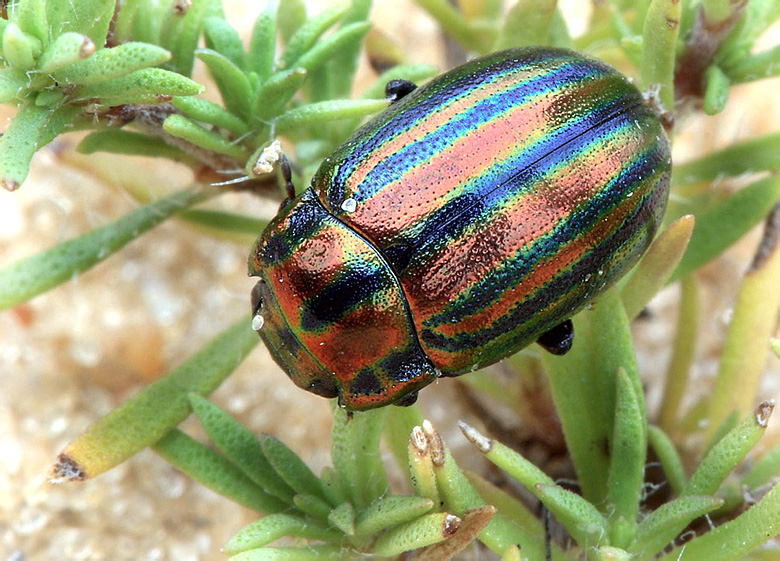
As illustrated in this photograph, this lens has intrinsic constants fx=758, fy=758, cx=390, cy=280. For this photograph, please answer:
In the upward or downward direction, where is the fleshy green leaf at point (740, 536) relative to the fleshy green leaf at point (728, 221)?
downward

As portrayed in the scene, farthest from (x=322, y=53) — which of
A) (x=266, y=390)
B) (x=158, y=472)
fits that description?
(x=158, y=472)

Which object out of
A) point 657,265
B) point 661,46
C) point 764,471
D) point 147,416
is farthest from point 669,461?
point 147,416

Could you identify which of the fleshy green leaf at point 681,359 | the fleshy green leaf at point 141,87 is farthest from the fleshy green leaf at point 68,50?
the fleshy green leaf at point 681,359

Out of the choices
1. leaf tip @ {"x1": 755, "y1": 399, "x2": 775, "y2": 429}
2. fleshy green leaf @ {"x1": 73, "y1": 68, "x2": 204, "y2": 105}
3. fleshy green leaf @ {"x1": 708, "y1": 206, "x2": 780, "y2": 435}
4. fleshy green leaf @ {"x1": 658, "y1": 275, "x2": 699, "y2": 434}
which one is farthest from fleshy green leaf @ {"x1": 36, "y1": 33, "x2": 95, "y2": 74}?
fleshy green leaf @ {"x1": 658, "y1": 275, "x2": 699, "y2": 434}

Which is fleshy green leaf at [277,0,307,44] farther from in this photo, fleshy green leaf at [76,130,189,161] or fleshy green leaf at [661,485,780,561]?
fleshy green leaf at [661,485,780,561]

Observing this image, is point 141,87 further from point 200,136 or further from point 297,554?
point 297,554

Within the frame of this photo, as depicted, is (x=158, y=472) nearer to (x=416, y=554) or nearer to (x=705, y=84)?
(x=416, y=554)

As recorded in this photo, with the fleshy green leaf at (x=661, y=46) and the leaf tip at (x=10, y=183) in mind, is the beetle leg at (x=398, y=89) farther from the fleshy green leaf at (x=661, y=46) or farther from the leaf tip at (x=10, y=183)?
the leaf tip at (x=10, y=183)
